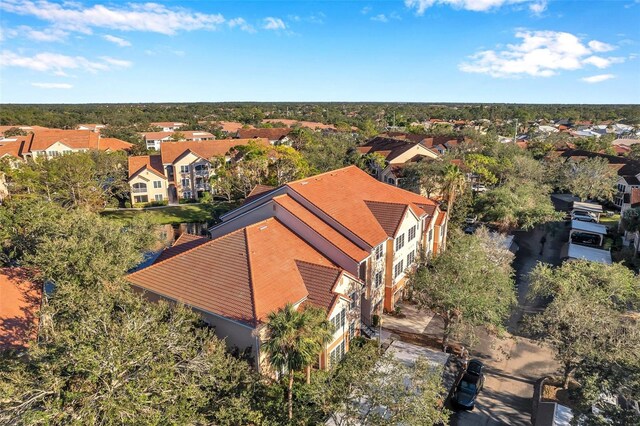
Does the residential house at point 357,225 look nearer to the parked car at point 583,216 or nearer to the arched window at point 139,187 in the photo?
the parked car at point 583,216

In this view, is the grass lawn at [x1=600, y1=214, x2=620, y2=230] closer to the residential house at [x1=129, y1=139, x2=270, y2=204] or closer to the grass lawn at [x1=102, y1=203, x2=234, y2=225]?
the residential house at [x1=129, y1=139, x2=270, y2=204]

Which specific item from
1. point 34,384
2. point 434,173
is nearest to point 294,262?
point 34,384

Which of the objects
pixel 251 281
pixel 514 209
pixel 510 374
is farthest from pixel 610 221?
pixel 251 281

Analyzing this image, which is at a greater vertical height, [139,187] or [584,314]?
[584,314]

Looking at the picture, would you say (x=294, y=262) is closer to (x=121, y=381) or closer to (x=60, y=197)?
(x=121, y=381)

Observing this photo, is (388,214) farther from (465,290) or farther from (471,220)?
(471,220)

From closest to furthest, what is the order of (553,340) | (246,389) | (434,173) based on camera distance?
(246,389)
(553,340)
(434,173)
